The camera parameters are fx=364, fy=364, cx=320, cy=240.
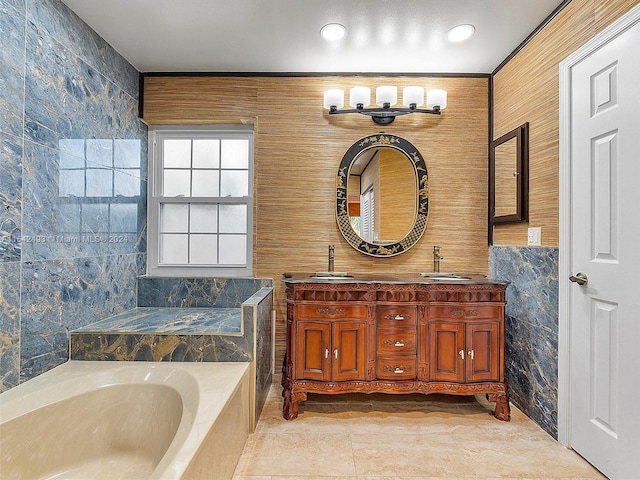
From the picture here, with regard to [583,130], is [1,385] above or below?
below

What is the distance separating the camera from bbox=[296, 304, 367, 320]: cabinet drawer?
231cm

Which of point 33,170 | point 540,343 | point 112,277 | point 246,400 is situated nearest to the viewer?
point 33,170

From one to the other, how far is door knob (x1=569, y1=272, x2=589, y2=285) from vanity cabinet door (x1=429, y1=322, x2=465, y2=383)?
67 centimetres

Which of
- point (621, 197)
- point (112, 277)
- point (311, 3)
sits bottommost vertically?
point (112, 277)

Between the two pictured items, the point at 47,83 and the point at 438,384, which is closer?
the point at 47,83

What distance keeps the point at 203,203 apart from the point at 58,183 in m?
1.18

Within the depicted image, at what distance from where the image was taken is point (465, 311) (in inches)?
Result: 91.3

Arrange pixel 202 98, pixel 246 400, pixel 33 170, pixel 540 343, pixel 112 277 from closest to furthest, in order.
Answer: pixel 33 170, pixel 246 400, pixel 540 343, pixel 112 277, pixel 202 98

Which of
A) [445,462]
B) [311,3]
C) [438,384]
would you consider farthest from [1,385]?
[311,3]

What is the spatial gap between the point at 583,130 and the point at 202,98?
2618 mm

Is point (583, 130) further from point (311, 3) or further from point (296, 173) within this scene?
point (296, 173)

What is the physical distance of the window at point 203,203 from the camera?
3.10m

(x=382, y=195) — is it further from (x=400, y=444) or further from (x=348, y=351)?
(x=400, y=444)

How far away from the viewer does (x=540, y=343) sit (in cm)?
222
